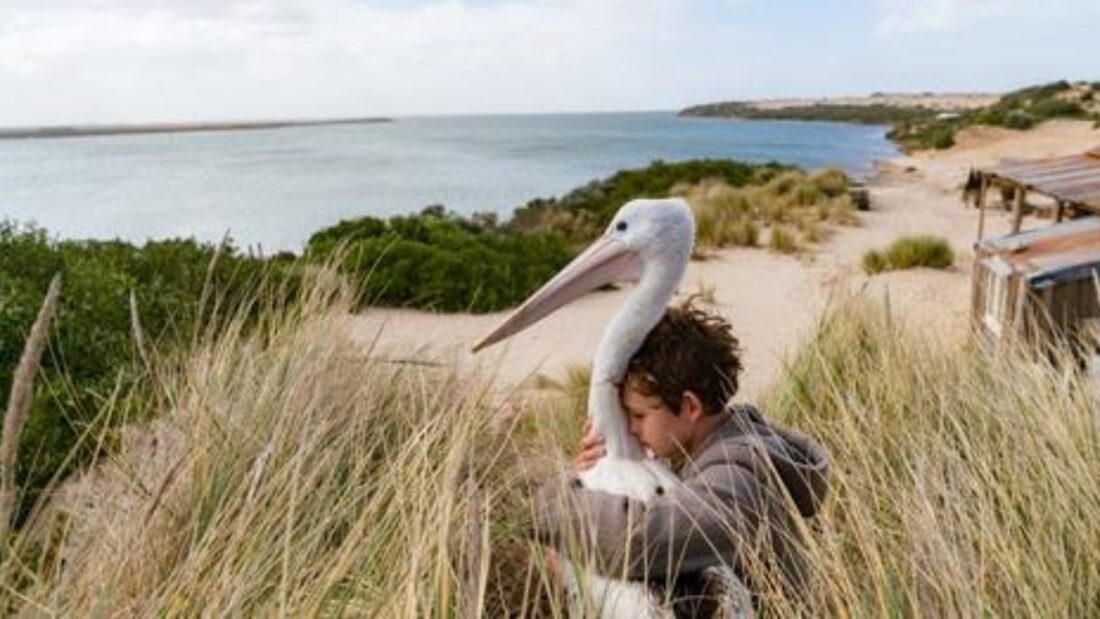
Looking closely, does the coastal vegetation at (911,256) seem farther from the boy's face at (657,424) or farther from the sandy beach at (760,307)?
the boy's face at (657,424)

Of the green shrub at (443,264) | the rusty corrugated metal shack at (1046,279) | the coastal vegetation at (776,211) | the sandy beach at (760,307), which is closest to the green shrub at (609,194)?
the coastal vegetation at (776,211)

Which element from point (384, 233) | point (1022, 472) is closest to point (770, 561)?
point (1022, 472)

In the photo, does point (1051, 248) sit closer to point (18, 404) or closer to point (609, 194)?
point (18, 404)

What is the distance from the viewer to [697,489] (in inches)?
95.8

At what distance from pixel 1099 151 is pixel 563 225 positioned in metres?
12.2

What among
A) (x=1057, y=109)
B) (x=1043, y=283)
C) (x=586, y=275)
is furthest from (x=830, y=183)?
(x=1057, y=109)

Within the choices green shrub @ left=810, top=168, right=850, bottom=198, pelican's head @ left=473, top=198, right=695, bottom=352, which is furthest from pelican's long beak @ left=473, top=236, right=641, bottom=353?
green shrub @ left=810, top=168, right=850, bottom=198

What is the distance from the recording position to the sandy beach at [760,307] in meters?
7.10

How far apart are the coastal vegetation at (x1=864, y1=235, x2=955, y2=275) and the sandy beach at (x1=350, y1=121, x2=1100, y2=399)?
0.21m

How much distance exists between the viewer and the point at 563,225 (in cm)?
2200

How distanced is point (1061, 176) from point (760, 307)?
415 centimetres

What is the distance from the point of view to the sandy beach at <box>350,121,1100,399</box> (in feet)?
23.3

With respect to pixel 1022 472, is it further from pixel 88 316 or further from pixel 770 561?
pixel 88 316

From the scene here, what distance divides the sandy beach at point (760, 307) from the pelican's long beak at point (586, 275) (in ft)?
4.13
